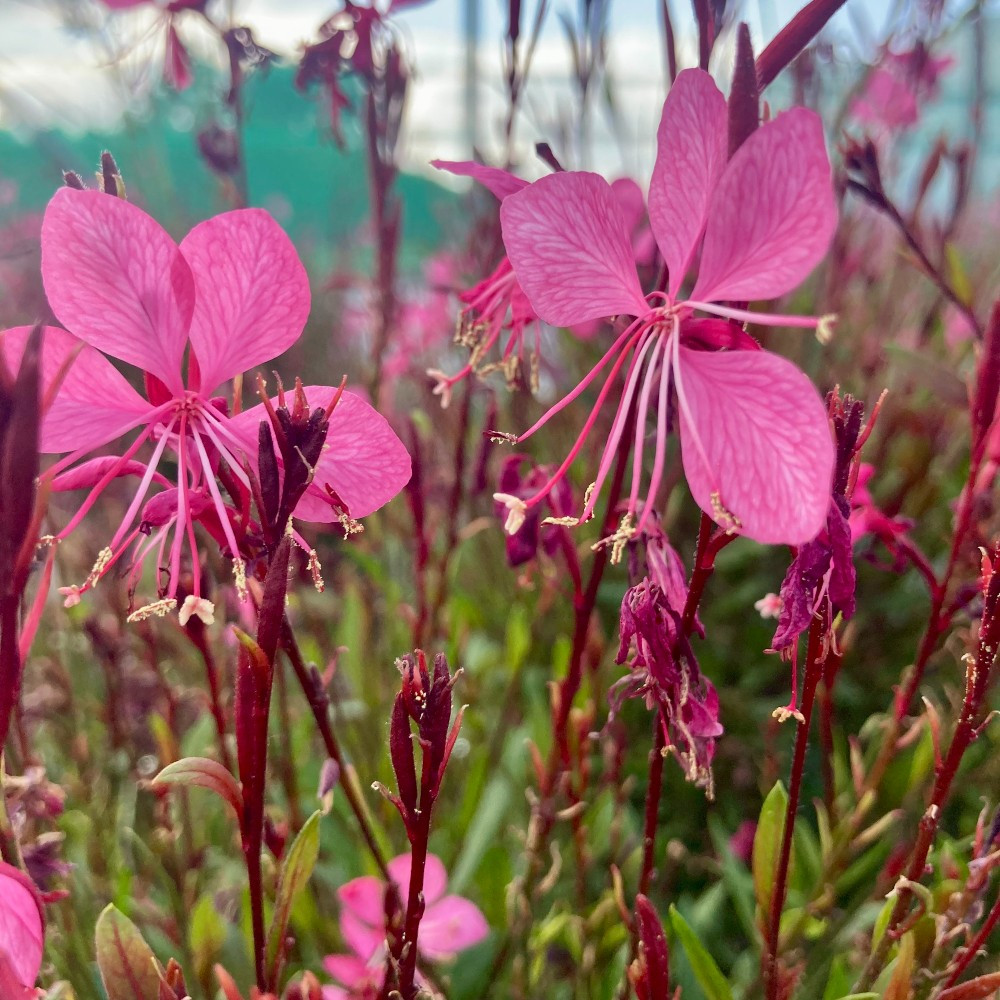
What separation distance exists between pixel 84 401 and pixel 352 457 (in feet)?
0.42

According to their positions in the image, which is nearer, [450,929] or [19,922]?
[19,922]

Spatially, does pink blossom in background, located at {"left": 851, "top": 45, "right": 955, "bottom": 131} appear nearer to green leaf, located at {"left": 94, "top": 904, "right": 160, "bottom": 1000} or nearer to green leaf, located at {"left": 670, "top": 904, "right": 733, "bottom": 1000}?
green leaf, located at {"left": 670, "top": 904, "right": 733, "bottom": 1000}

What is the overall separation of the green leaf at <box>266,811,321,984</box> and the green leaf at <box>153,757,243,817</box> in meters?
0.05

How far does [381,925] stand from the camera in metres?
0.63

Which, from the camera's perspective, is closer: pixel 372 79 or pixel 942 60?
pixel 372 79

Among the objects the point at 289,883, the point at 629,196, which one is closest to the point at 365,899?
the point at 289,883

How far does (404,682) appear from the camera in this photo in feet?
1.16

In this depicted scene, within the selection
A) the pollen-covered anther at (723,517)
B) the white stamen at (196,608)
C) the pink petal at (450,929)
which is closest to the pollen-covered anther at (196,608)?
the white stamen at (196,608)

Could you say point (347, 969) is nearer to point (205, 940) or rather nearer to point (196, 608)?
point (205, 940)

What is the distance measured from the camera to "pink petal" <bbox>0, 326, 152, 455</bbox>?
39 cm

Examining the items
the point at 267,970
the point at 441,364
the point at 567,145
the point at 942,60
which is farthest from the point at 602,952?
the point at 942,60

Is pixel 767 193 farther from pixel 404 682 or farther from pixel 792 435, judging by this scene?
pixel 404 682

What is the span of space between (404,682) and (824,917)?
59 centimetres

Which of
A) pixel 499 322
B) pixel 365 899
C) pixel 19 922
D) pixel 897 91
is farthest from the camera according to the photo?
pixel 897 91
